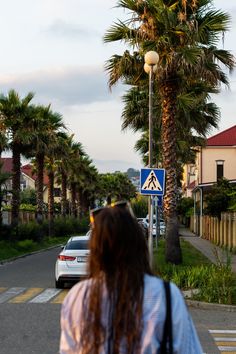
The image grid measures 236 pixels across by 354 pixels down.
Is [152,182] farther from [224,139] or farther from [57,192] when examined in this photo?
[57,192]

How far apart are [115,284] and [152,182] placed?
1489 cm

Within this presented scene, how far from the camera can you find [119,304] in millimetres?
2611

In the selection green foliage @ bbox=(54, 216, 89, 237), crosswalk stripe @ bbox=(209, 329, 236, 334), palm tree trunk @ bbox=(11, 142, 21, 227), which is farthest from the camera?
green foliage @ bbox=(54, 216, 89, 237)

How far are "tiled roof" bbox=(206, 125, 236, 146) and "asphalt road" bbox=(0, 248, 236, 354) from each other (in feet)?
169

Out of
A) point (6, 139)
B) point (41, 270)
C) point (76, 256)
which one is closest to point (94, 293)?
point (76, 256)

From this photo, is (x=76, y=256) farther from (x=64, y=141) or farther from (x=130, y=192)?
(x=130, y=192)

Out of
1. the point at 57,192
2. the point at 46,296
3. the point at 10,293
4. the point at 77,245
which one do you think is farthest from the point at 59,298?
the point at 57,192

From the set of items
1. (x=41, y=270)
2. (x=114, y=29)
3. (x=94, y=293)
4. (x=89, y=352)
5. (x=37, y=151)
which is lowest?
(x=41, y=270)

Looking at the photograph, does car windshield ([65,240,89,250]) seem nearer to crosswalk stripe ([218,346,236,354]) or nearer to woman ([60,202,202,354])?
crosswalk stripe ([218,346,236,354])

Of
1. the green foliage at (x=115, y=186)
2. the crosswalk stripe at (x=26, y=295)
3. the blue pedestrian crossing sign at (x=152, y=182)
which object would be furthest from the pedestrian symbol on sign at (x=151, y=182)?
the green foliage at (x=115, y=186)

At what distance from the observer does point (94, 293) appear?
265cm

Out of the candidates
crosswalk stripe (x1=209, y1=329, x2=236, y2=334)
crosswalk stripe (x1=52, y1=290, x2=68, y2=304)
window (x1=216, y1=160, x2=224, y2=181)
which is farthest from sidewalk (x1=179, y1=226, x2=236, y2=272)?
window (x1=216, y1=160, x2=224, y2=181)

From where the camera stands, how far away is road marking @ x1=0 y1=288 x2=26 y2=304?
48.5ft

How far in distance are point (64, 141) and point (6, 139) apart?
31.2 ft
